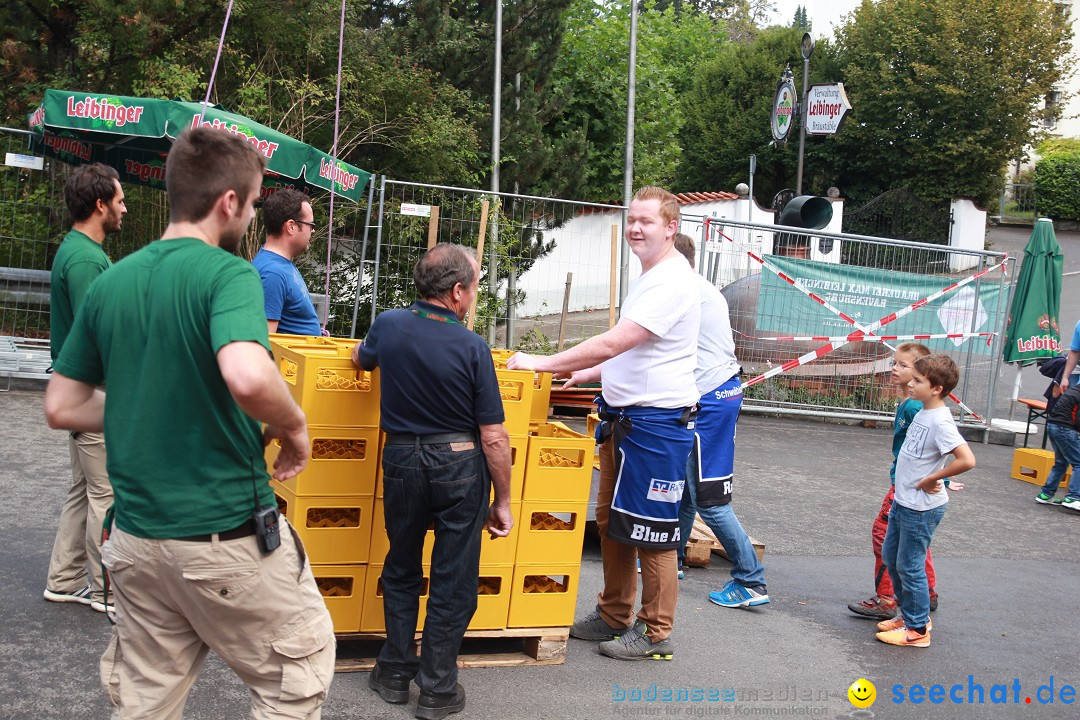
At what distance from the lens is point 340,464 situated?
4117 millimetres

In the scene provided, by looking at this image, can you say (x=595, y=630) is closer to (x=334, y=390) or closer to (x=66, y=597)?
(x=334, y=390)

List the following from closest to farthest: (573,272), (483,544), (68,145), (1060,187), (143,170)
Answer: (483,544), (68,145), (143,170), (573,272), (1060,187)

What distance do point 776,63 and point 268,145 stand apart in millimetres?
28358

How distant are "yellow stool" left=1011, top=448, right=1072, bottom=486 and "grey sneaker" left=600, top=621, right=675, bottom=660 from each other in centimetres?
677

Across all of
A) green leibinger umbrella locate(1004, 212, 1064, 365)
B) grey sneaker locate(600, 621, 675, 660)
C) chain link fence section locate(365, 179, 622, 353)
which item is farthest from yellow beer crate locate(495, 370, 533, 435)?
green leibinger umbrella locate(1004, 212, 1064, 365)

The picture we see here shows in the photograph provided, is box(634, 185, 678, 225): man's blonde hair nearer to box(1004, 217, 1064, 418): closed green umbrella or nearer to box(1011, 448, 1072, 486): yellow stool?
box(1011, 448, 1072, 486): yellow stool

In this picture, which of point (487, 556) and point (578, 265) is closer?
point (487, 556)

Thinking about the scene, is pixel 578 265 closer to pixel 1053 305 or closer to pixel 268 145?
pixel 268 145

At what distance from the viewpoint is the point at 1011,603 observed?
6.25 metres

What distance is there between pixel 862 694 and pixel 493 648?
1680 mm

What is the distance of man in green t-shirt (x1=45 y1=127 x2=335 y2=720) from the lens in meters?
2.49

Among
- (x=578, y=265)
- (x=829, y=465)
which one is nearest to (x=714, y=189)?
(x=578, y=265)

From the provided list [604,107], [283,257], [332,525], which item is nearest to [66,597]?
[332,525]

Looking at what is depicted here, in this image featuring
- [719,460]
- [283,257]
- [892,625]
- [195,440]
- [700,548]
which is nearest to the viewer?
[195,440]
